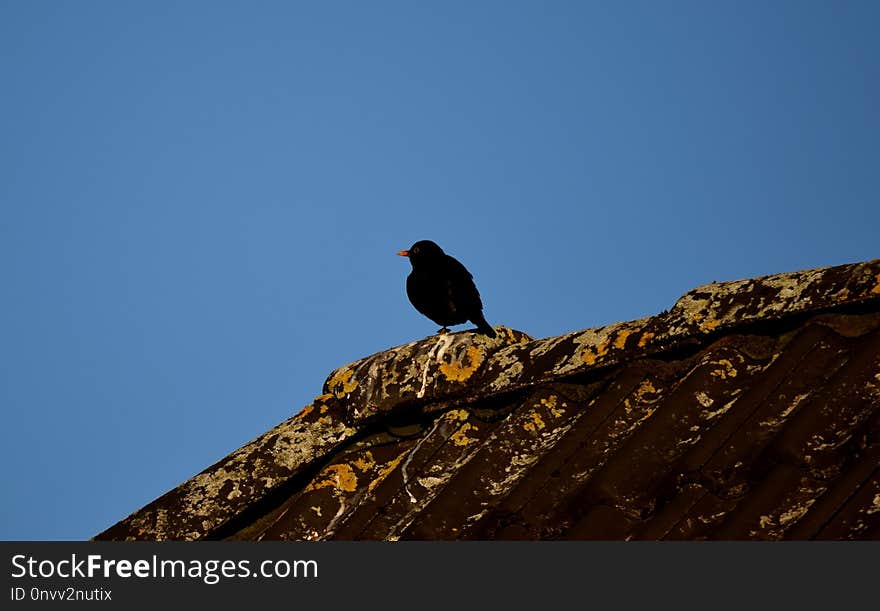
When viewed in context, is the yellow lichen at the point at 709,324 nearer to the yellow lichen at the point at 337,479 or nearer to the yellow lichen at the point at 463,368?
the yellow lichen at the point at 463,368

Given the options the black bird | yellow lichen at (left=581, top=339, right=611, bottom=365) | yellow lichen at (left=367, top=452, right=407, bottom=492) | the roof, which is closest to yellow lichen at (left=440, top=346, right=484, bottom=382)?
the roof

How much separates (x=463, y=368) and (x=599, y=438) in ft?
2.21

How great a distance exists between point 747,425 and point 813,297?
434 mm

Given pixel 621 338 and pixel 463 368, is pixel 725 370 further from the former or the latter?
pixel 463 368

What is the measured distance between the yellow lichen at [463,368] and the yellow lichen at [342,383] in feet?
1.23

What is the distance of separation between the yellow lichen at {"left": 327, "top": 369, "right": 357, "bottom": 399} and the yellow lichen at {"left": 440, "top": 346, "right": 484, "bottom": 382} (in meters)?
0.37

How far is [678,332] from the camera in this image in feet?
10.2

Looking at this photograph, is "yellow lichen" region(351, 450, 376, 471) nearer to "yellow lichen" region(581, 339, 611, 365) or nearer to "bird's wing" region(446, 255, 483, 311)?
"yellow lichen" region(581, 339, 611, 365)

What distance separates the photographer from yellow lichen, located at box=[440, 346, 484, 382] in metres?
3.52

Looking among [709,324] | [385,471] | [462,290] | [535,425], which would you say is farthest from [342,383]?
[462,290]

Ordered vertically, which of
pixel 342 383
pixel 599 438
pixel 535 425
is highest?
pixel 342 383

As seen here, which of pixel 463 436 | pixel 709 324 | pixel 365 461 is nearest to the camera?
pixel 709 324

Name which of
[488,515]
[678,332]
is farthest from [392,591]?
[678,332]

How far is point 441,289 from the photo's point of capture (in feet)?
23.4
